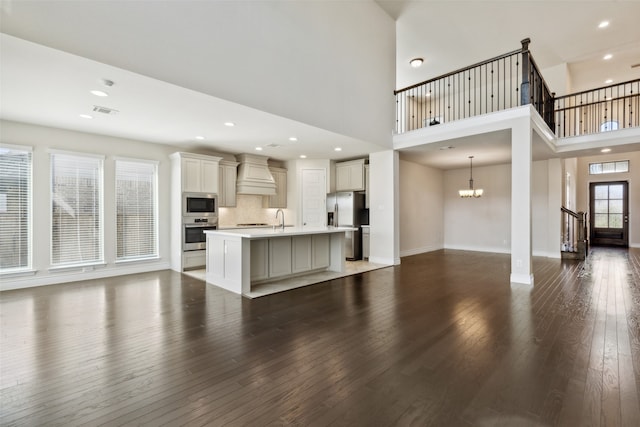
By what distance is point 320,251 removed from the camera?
579 cm

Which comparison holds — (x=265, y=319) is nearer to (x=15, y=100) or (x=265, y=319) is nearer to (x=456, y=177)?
(x=15, y=100)

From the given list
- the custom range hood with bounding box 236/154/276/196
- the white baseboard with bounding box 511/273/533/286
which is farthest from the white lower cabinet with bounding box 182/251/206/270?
the white baseboard with bounding box 511/273/533/286

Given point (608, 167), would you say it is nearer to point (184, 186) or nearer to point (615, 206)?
point (615, 206)

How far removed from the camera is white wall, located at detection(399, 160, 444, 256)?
328 inches

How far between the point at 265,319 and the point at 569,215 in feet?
29.2

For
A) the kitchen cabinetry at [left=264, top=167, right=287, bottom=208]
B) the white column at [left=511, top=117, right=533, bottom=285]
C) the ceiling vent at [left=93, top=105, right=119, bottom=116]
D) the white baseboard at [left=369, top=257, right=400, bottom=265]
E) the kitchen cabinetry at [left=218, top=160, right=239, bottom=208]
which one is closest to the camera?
the ceiling vent at [left=93, top=105, right=119, bottom=116]

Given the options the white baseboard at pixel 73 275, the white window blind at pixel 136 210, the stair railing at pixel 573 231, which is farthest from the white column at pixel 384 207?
the white window blind at pixel 136 210

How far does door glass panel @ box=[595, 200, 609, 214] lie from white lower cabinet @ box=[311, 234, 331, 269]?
10.6 meters

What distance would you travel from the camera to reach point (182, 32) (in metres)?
3.47

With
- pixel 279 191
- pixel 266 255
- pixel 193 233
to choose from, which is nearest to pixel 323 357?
pixel 266 255

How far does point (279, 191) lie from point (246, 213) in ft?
3.63

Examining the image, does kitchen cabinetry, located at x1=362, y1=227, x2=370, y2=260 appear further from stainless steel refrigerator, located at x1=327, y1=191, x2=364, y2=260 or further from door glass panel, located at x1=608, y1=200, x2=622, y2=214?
door glass panel, located at x1=608, y1=200, x2=622, y2=214

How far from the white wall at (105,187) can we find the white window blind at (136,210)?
0.11 meters

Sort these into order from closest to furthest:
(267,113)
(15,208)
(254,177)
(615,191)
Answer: (267,113) → (15,208) → (254,177) → (615,191)
